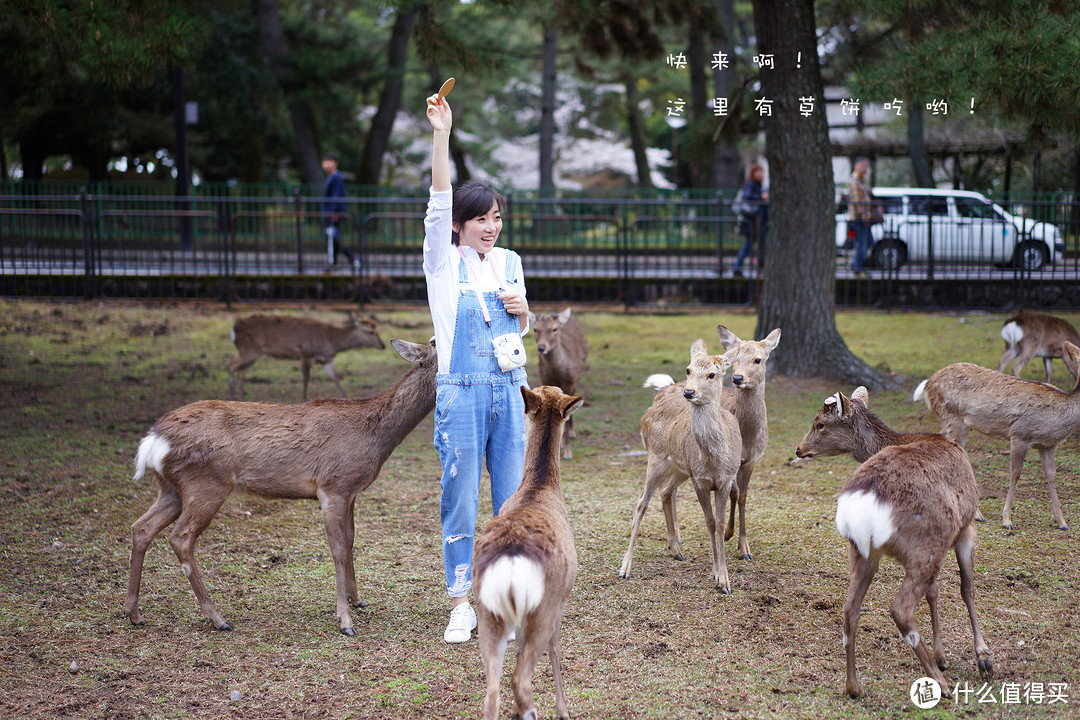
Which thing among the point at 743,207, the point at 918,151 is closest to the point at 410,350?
the point at 743,207

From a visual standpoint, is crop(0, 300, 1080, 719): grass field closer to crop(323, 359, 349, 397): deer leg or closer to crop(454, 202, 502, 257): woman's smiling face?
crop(323, 359, 349, 397): deer leg

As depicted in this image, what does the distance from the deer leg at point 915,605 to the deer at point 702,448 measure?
1.28 metres

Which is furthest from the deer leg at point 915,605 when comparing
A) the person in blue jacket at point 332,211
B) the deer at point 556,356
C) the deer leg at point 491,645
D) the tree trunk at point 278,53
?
the tree trunk at point 278,53

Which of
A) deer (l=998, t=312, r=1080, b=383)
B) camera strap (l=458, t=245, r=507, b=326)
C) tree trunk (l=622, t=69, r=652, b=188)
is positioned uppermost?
tree trunk (l=622, t=69, r=652, b=188)

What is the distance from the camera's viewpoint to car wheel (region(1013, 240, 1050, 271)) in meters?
14.5

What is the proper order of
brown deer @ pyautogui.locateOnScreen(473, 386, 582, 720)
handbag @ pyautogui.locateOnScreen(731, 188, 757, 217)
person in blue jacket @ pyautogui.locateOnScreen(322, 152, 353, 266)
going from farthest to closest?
handbag @ pyautogui.locateOnScreen(731, 188, 757, 217) → person in blue jacket @ pyautogui.locateOnScreen(322, 152, 353, 266) → brown deer @ pyautogui.locateOnScreen(473, 386, 582, 720)

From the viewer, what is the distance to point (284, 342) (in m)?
9.80

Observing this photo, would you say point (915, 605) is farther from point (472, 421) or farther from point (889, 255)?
point (889, 255)

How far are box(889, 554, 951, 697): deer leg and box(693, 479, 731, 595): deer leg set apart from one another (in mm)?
1271

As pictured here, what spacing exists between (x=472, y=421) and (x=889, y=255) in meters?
12.4

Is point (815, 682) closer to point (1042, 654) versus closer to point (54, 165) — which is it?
point (1042, 654)

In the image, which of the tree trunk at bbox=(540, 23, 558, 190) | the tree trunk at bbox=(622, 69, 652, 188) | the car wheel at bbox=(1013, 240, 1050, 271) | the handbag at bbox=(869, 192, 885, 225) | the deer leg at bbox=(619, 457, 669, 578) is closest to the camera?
the deer leg at bbox=(619, 457, 669, 578)

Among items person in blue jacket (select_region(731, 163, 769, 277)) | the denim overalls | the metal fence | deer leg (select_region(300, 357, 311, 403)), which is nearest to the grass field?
the denim overalls

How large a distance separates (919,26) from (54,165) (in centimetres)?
3457
